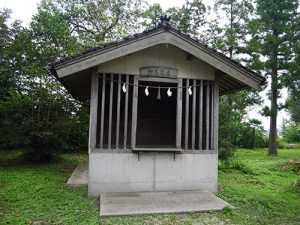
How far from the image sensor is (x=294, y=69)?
1536cm

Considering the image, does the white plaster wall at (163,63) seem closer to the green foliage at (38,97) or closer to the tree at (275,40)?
the green foliage at (38,97)

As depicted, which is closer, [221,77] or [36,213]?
[36,213]

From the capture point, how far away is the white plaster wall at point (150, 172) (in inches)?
231

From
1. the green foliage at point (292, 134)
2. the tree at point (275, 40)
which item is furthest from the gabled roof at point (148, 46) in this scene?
the green foliage at point (292, 134)

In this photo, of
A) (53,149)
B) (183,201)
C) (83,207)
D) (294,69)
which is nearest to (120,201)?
(83,207)

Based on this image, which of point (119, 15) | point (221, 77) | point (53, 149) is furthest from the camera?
point (119, 15)

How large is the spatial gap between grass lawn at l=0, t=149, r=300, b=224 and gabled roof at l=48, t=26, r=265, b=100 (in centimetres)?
268

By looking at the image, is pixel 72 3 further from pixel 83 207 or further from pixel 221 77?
pixel 83 207

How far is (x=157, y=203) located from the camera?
5.29m

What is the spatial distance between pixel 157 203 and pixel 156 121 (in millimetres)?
4056

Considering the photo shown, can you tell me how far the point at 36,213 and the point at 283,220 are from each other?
4634 millimetres

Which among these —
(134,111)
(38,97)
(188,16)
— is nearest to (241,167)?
(134,111)

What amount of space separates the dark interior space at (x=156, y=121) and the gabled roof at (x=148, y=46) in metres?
3.07

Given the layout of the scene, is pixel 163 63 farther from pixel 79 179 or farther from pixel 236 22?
pixel 236 22
